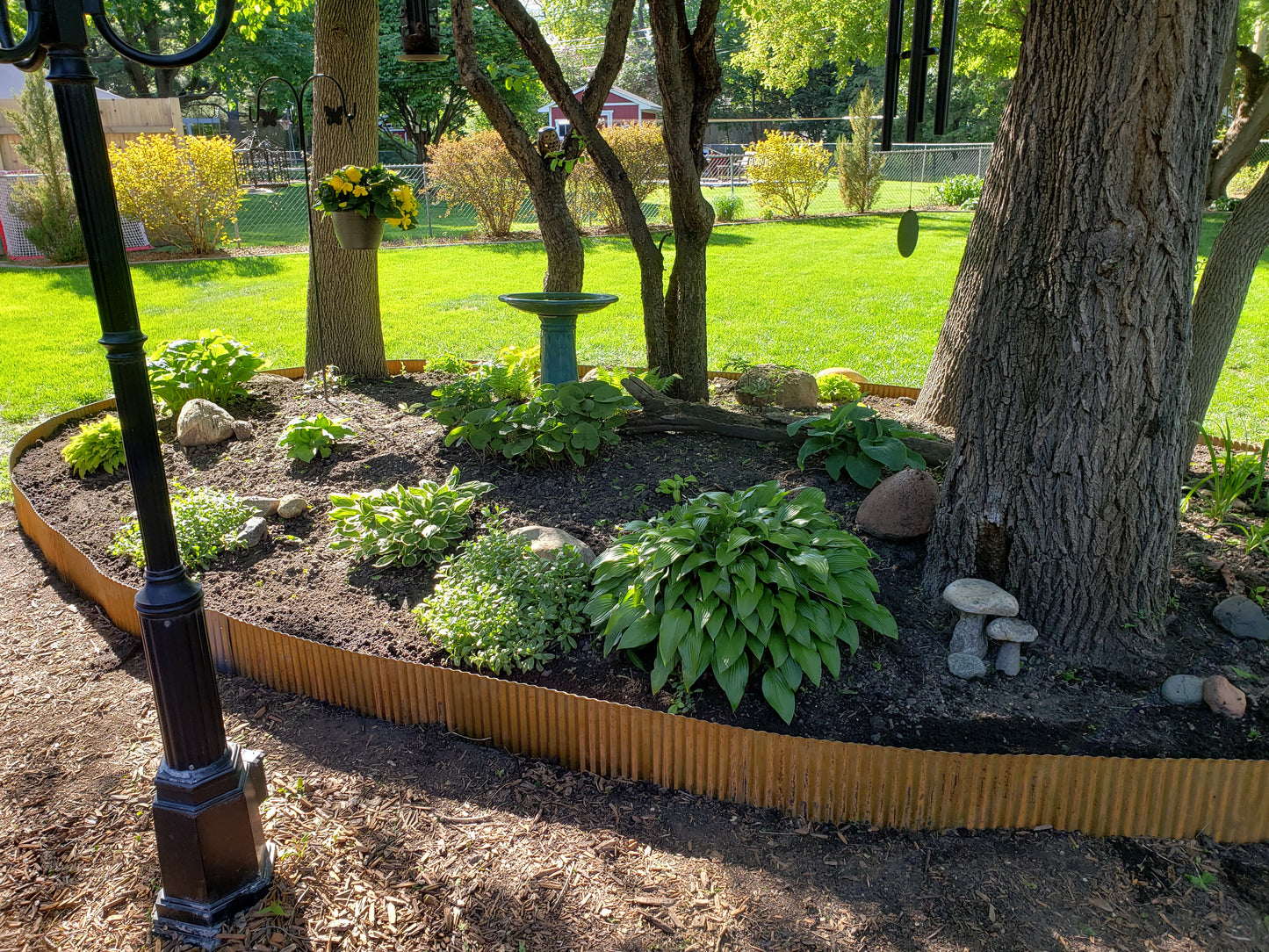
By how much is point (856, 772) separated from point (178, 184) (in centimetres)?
1444

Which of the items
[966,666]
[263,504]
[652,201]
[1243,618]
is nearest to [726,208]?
[652,201]

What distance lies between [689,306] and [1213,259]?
294cm

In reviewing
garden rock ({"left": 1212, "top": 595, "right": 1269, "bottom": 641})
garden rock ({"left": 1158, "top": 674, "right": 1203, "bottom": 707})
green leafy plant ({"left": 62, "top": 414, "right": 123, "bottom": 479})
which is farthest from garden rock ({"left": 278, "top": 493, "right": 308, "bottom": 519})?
garden rock ({"left": 1212, "top": 595, "right": 1269, "bottom": 641})

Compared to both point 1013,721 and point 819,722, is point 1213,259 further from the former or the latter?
point 819,722

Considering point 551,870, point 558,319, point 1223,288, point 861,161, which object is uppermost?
point 861,161

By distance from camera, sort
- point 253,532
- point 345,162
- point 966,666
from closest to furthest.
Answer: point 966,666, point 253,532, point 345,162

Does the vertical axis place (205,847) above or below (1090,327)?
below

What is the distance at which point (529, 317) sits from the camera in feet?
32.1

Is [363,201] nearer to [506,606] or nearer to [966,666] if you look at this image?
[506,606]

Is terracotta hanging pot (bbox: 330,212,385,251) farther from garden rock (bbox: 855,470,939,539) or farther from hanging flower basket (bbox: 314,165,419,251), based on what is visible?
garden rock (bbox: 855,470,939,539)

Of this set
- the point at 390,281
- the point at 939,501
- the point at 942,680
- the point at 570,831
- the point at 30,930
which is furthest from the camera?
the point at 390,281

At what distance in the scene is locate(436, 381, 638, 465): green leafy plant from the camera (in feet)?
15.1

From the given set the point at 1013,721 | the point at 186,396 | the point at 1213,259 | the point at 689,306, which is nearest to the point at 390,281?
the point at 186,396

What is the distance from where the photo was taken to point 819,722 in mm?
3020
